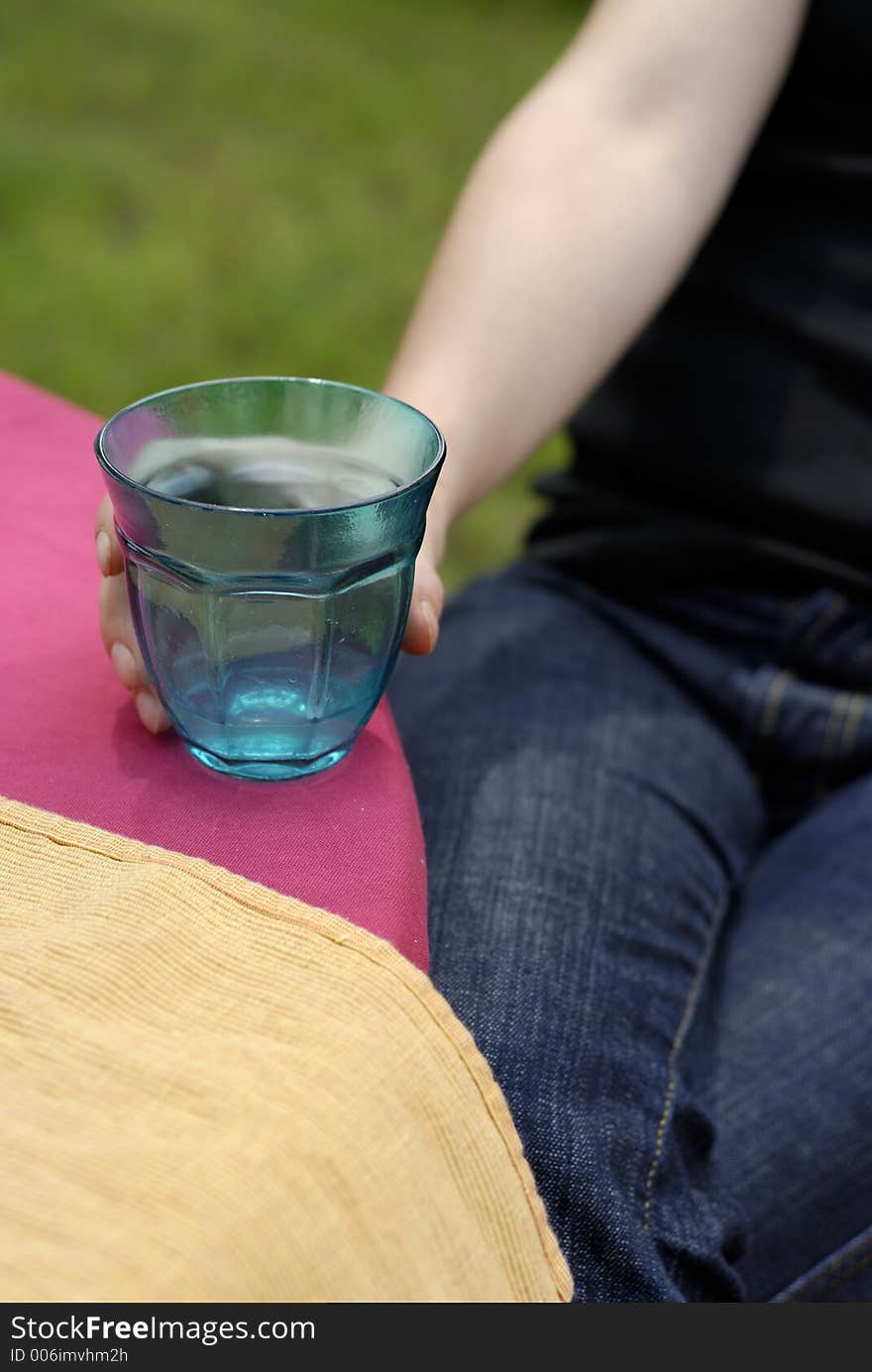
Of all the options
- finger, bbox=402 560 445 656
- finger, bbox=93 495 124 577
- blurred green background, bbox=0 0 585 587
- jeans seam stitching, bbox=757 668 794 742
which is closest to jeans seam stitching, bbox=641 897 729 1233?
jeans seam stitching, bbox=757 668 794 742

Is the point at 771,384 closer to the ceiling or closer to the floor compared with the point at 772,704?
closer to the ceiling

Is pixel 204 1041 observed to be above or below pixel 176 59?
above

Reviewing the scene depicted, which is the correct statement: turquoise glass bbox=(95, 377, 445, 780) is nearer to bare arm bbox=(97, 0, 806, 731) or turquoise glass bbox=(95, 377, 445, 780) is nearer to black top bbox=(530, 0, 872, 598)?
bare arm bbox=(97, 0, 806, 731)

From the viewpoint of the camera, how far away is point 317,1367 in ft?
1.38

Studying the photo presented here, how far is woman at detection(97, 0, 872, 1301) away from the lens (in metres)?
0.67

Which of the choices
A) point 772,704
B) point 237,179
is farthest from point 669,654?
point 237,179

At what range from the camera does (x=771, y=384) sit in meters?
0.97

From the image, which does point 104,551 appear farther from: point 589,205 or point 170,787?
point 589,205

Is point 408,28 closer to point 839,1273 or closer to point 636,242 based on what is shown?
point 636,242

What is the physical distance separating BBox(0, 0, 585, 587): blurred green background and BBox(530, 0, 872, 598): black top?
1.09m

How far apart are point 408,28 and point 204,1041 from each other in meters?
4.50

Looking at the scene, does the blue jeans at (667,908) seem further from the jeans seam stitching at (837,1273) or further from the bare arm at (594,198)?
the bare arm at (594,198)

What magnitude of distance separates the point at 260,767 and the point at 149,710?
0.19 ft

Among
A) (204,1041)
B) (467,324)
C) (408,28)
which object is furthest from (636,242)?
(408,28)
